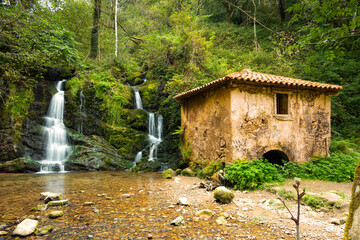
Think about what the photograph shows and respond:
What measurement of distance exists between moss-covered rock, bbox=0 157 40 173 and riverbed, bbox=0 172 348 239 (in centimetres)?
424

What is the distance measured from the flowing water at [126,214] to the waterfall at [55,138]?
4191 mm

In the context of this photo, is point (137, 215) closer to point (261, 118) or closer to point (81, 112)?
point (261, 118)

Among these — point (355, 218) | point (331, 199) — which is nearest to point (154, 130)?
point (331, 199)

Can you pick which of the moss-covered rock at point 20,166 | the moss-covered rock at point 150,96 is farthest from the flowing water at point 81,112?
the moss-covered rock at point 150,96

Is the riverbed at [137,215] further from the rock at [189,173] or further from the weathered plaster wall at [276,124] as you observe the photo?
the rock at [189,173]

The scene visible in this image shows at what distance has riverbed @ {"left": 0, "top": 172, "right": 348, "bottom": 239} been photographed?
3764 millimetres

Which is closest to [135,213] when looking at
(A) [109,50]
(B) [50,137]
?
(B) [50,137]

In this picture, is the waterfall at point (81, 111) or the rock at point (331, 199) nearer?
the rock at point (331, 199)

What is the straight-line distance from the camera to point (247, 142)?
809 centimetres

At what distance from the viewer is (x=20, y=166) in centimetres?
1099

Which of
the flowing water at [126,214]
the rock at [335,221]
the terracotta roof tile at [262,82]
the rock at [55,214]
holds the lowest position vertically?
the flowing water at [126,214]

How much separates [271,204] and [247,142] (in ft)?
10.2

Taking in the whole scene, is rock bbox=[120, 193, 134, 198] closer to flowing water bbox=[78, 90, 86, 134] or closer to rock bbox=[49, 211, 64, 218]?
rock bbox=[49, 211, 64, 218]

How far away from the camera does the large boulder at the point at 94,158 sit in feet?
39.4
